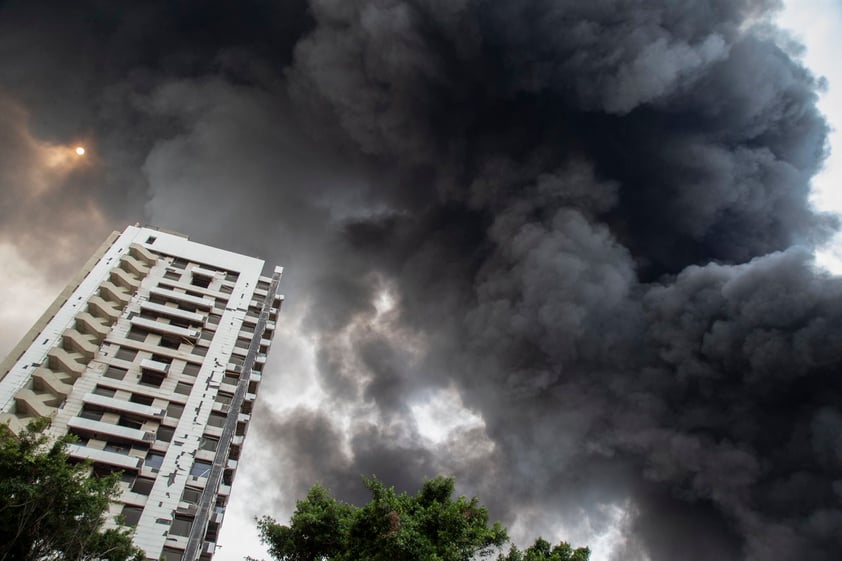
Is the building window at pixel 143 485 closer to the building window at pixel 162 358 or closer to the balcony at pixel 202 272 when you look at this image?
the building window at pixel 162 358

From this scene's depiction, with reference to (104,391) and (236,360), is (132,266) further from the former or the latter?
(236,360)

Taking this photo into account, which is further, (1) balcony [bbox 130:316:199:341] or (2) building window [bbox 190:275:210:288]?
(2) building window [bbox 190:275:210:288]

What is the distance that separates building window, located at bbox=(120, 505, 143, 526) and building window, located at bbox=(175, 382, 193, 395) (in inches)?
338

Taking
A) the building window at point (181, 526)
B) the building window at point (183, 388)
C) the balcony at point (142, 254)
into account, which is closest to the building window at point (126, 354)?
the building window at point (183, 388)

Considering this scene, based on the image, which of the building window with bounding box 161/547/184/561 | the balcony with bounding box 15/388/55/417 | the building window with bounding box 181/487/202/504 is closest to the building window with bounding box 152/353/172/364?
the balcony with bounding box 15/388/55/417

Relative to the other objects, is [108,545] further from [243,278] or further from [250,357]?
[243,278]

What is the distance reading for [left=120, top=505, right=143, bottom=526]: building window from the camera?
30.0m

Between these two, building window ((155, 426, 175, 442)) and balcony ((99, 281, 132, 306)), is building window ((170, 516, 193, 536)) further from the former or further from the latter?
balcony ((99, 281, 132, 306))

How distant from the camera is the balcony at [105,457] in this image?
102 feet

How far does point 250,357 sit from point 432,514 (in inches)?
1001

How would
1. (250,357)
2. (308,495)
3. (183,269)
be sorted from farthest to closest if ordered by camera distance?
(183,269) < (250,357) < (308,495)

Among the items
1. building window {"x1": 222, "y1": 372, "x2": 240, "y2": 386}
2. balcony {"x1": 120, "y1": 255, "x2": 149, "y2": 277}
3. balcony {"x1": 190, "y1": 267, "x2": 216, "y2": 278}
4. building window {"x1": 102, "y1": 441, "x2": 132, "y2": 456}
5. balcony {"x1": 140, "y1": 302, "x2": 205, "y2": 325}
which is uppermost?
balcony {"x1": 190, "y1": 267, "x2": 216, "y2": 278}

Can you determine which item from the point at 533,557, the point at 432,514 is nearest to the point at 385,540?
the point at 432,514

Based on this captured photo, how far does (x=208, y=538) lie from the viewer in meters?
34.2
